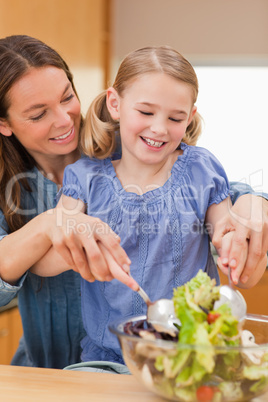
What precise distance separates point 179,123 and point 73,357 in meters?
0.74

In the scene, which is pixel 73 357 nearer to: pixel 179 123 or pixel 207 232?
pixel 207 232

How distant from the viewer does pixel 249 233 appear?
971 mm

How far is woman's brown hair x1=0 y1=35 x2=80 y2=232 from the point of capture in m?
1.25

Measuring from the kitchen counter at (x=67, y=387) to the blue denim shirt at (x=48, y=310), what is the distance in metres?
0.51

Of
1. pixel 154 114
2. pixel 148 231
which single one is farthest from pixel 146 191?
pixel 154 114

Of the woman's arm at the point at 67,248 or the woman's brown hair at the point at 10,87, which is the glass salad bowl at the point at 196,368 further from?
the woman's brown hair at the point at 10,87

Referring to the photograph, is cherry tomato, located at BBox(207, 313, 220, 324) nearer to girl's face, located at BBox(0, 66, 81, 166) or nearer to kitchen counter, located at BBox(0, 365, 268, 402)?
kitchen counter, located at BBox(0, 365, 268, 402)

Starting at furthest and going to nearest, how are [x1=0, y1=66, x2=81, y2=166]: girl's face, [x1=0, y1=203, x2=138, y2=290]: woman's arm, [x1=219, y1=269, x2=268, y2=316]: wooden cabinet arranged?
[x1=219, y1=269, x2=268, y2=316]: wooden cabinet → [x1=0, y1=66, x2=81, y2=166]: girl's face → [x1=0, y1=203, x2=138, y2=290]: woman's arm

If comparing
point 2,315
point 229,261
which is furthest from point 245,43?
point 229,261

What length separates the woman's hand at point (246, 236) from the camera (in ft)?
3.07

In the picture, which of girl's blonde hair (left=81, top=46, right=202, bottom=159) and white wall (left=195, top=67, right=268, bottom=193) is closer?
girl's blonde hair (left=81, top=46, right=202, bottom=159)

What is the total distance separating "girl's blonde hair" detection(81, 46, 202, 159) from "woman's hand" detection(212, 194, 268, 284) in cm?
30

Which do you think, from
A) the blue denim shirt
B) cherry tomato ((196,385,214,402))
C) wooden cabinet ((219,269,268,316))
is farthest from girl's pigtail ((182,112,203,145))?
wooden cabinet ((219,269,268,316))

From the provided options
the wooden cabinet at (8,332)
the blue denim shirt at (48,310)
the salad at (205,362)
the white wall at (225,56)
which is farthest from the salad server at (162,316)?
the white wall at (225,56)
